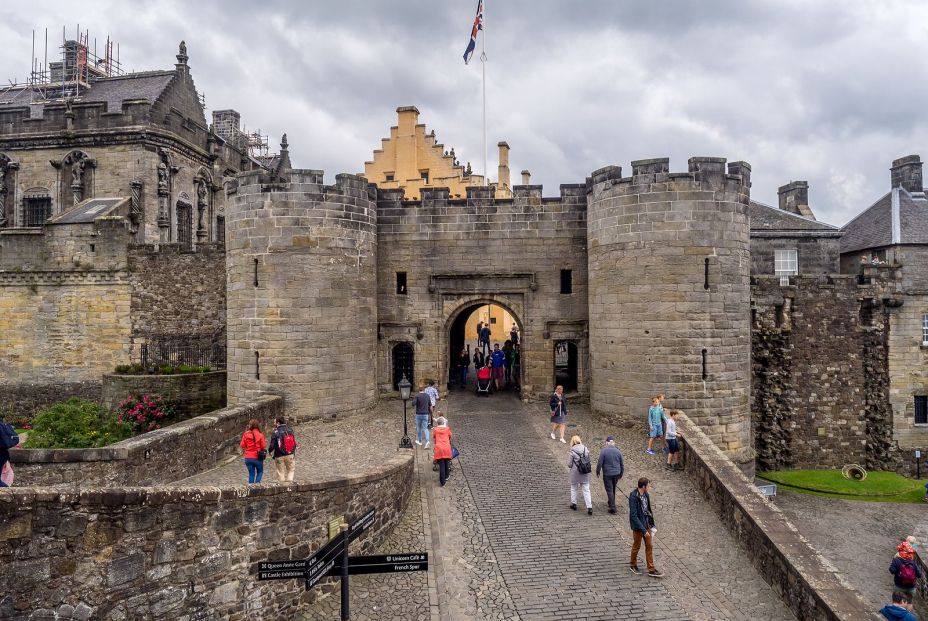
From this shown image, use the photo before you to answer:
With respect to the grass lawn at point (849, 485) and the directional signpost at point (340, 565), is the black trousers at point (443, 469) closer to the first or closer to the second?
the directional signpost at point (340, 565)

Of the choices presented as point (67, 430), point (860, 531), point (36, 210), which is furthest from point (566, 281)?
point (36, 210)

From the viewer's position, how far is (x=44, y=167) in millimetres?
27672

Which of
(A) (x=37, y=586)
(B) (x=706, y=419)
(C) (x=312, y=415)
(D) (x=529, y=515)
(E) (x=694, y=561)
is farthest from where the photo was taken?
(C) (x=312, y=415)

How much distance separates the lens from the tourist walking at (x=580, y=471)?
10.6 m

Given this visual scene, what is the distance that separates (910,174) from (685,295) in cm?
2126

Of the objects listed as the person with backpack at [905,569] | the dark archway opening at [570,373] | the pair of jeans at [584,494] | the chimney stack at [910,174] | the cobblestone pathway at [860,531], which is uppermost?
the chimney stack at [910,174]

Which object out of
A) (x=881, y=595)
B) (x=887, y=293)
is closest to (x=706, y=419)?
(x=881, y=595)

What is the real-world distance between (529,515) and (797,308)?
1572 centimetres

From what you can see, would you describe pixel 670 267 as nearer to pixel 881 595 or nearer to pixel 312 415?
pixel 881 595

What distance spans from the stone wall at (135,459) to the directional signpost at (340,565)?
15.6 ft

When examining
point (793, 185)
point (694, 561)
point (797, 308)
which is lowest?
point (694, 561)

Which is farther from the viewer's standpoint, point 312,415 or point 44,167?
point 44,167

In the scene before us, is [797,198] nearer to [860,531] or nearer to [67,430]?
[860,531]

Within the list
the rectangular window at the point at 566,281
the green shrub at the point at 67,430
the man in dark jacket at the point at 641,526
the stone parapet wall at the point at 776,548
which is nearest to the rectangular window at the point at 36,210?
the green shrub at the point at 67,430
